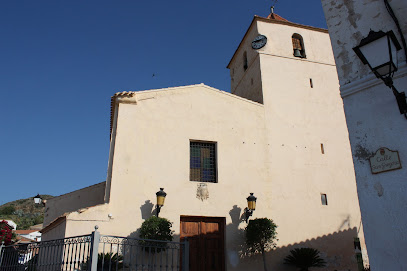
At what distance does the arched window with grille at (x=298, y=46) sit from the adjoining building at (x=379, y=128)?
33.9ft

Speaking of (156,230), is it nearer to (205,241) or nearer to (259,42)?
(205,241)

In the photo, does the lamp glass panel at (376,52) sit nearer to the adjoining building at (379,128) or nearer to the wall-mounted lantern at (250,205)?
the adjoining building at (379,128)

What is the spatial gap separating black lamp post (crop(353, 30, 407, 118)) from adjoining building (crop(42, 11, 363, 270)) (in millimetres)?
7640

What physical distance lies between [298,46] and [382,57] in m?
12.1

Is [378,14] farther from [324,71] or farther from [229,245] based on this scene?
[324,71]

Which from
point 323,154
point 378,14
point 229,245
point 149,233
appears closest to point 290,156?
point 323,154

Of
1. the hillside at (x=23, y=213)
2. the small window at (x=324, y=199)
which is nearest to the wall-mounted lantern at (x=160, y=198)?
the small window at (x=324, y=199)

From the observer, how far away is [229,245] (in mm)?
10789

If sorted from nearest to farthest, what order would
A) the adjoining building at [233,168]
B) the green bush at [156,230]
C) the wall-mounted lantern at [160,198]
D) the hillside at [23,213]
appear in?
the green bush at [156,230], the wall-mounted lantern at [160,198], the adjoining building at [233,168], the hillside at [23,213]

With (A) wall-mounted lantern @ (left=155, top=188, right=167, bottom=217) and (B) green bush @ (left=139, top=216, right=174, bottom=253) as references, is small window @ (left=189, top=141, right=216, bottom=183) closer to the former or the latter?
(A) wall-mounted lantern @ (left=155, top=188, right=167, bottom=217)

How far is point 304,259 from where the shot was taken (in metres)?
10.7

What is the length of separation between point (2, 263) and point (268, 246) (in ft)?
24.4

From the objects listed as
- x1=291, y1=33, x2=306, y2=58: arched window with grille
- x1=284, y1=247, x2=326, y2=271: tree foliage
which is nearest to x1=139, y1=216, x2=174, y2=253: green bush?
x1=284, y1=247, x2=326, y2=271: tree foliage

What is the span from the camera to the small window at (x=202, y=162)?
11625 mm
